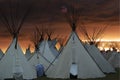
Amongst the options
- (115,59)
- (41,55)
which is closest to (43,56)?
(41,55)

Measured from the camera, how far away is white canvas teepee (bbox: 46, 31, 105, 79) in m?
26.4

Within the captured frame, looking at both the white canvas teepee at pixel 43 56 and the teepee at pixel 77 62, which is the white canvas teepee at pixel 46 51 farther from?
the teepee at pixel 77 62

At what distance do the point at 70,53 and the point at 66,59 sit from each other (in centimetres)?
52

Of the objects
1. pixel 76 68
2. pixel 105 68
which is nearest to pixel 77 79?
pixel 76 68

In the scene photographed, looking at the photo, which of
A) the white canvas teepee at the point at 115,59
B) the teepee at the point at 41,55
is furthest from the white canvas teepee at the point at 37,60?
the white canvas teepee at the point at 115,59

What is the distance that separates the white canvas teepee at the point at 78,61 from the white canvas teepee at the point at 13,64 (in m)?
2.18

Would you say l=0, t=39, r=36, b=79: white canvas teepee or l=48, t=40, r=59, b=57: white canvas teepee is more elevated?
l=48, t=40, r=59, b=57: white canvas teepee

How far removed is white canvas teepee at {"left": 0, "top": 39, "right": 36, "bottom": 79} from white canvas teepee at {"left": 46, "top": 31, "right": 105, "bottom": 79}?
2.18 meters

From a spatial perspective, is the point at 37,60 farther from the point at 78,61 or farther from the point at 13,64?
the point at 78,61

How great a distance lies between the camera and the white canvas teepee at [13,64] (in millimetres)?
27311

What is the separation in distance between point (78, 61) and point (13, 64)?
184 inches

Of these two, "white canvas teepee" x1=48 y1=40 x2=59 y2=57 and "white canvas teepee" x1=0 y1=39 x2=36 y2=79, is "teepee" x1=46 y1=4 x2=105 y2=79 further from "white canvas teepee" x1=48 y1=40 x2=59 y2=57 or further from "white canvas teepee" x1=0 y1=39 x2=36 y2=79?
"white canvas teepee" x1=48 y1=40 x2=59 y2=57

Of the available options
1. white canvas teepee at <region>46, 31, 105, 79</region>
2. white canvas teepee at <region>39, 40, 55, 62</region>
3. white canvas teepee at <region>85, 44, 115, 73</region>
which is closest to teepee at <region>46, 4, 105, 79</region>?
white canvas teepee at <region>46, 31, 105, 79</region>

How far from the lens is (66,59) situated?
26.9 metres
